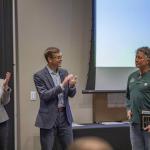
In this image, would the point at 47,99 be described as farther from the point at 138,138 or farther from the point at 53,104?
the point at 138,138

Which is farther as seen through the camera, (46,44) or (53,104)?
(46,44)

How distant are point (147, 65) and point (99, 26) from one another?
131 cm

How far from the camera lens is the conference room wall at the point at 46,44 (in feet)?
13.1

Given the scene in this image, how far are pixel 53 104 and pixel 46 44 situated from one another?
1.26m

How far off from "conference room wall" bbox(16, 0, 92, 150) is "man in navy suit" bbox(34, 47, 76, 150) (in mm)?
961

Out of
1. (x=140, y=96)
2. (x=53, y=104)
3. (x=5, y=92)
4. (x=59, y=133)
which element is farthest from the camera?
(x=5, y=92)

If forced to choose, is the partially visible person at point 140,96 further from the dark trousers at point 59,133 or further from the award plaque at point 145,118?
the dark trousers at point 59,133

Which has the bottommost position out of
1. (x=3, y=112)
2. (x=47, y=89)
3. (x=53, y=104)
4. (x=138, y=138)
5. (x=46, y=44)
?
(x=138, y=138)

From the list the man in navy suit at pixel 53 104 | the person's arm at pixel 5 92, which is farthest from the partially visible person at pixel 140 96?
the person's arm at pixel 5 92

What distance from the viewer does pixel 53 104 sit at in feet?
9.86

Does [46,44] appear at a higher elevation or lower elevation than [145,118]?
higher

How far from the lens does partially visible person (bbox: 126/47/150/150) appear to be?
290cm

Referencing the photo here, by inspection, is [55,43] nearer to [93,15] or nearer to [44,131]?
[93,15]

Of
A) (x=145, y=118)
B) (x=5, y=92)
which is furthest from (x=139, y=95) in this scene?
(x=5, y=92)
